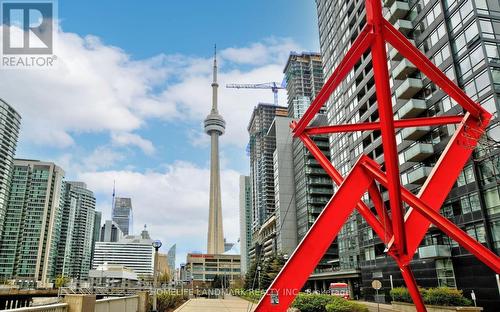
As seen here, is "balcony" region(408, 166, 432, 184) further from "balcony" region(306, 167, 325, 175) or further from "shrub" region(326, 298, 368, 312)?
"balcony" region(306, 167, 325, 175)

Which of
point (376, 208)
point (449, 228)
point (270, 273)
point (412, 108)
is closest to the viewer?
point (449, 228)

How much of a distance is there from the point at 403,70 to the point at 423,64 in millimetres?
39084

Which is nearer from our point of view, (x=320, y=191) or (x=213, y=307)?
(x=213, y=307)

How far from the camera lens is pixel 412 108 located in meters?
45.3

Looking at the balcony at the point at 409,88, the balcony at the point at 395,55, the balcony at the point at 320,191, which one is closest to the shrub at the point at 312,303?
the balcony at the point at 409,88

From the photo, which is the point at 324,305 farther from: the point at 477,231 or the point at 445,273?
the point at 445,273

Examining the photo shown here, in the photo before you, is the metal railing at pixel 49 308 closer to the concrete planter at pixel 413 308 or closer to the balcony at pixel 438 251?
the concrete planter at pixel 413 308

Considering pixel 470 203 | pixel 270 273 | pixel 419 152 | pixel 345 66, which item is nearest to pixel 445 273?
pixel 470 203

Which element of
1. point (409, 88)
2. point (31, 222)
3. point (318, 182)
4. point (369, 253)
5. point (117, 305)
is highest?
point (31, 222)

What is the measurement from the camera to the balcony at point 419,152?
4343cm

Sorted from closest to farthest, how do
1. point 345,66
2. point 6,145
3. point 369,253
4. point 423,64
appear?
point 423,64
point 345,66
point 369,253
point 6,145

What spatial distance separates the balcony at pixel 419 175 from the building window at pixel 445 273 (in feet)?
28.8

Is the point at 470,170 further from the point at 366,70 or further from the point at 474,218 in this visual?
the point at 366,70

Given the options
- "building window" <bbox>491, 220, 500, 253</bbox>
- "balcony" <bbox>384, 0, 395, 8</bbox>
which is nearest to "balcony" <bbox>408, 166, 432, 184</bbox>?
"building window" <bbox>491, 220, 500, 253</bbox>
